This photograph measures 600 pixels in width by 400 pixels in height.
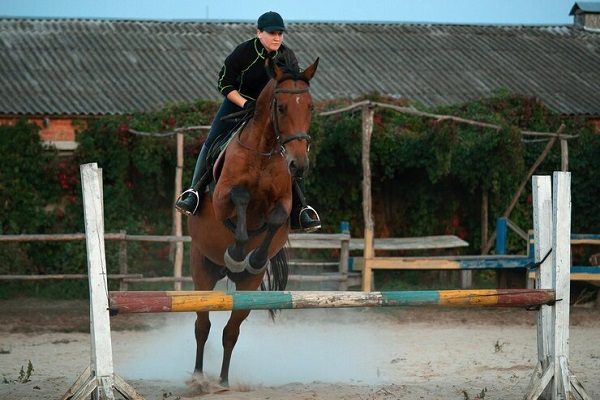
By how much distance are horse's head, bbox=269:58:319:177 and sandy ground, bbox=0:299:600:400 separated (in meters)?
1.72

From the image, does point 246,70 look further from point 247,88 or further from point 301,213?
point 301,213

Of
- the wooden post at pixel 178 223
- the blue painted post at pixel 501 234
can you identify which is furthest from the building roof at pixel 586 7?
the wooden post at pixel 178 223

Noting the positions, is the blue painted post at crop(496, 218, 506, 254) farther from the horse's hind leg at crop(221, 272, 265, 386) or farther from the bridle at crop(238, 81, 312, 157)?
the bridle at crop(238, 81, 312, 157)

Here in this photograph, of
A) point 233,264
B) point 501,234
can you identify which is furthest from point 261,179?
point 501,234

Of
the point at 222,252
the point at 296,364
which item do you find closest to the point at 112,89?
the point at 296,364

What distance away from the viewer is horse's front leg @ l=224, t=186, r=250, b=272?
6516 mm

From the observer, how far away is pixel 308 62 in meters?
19.2

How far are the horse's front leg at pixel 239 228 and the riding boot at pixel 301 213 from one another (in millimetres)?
602

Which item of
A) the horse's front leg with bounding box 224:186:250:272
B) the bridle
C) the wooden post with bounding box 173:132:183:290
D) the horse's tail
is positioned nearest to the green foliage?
the wooden post with bounding box 173:132:183:290

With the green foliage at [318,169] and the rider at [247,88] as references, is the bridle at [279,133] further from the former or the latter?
the green foliage at [318,169]

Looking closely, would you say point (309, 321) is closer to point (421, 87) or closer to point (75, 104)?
point (75, 104)

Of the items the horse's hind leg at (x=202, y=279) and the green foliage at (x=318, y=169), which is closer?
the horse's hind leg at (x=202, y=279)

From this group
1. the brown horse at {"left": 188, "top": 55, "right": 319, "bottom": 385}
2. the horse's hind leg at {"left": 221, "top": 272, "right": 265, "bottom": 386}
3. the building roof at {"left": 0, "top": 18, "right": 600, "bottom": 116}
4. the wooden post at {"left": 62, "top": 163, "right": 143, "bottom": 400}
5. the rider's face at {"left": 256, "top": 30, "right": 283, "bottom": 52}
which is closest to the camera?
the wooden post at {"left": 62, "top": 163, "right": 143, "bottom": 400}

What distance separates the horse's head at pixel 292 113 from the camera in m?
6.00
